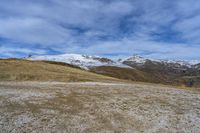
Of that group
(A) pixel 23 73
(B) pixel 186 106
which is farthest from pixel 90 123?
(A) pixel 23 73

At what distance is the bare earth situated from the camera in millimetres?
18703

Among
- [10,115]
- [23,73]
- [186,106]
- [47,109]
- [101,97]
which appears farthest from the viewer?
[23,73]

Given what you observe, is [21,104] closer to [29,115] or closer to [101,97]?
[29,115]

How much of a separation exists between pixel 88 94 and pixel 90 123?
33.4ft

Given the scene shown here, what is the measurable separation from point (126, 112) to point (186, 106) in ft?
26.9

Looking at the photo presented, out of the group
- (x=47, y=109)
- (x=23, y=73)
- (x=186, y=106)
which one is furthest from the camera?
(x=23, y=73)

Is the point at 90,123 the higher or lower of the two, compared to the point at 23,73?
lower

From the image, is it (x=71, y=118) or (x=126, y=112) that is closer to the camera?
(x=71, y=118)

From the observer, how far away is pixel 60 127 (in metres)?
18.4

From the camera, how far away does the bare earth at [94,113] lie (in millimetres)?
18703

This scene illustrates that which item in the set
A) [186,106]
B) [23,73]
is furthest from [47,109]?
[23,73]

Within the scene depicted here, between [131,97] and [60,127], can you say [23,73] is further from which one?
[60,127]

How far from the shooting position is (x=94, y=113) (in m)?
21.7

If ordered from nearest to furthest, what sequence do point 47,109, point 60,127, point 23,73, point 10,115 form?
1. point 60,127
2. point 10,115
3. point 47,109
4. point 23,73
